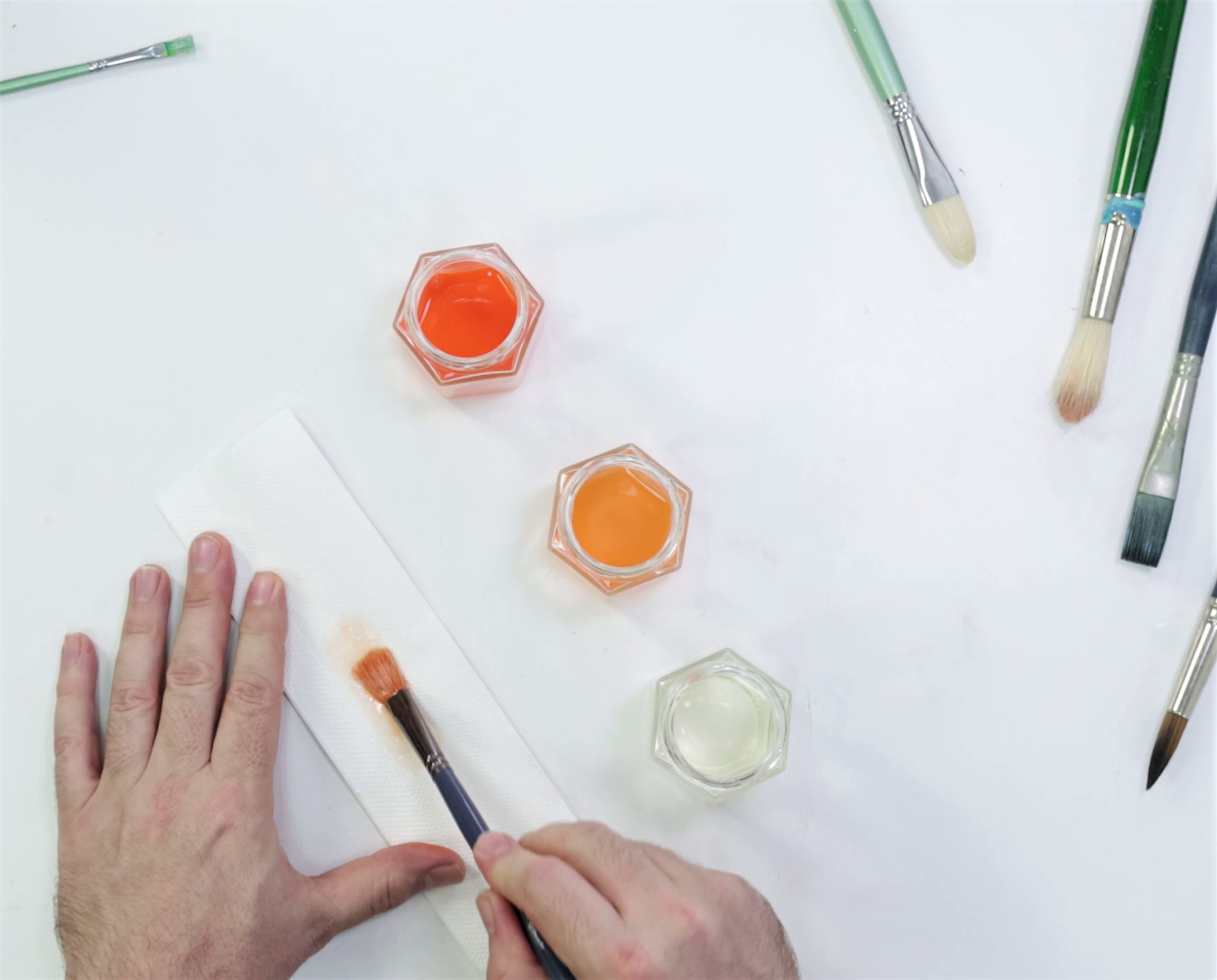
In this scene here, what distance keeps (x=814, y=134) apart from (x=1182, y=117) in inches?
16.8

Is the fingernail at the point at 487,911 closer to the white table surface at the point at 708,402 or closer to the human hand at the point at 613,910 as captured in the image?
the human hand at the point at 613,910

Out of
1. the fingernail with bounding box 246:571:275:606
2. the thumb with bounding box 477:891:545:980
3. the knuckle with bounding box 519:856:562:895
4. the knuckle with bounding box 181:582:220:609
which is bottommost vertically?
the thumb with bounding box 477:891:545:980

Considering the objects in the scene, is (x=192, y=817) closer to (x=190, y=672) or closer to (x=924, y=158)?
(x=190, y=672)

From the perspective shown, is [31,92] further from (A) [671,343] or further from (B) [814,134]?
(B) [814,134]

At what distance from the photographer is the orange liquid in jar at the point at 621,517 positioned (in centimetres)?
92

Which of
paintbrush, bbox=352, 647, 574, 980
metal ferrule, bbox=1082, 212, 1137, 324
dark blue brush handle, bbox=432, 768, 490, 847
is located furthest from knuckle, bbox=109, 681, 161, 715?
metal ferrule, bbox=1082, 212, 1137, 324

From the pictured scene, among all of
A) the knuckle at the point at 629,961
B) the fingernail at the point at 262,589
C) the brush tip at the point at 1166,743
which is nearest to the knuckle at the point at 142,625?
the fingernail at the point at 262,589

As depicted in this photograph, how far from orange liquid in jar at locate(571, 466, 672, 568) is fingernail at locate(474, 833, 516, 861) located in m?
0.28

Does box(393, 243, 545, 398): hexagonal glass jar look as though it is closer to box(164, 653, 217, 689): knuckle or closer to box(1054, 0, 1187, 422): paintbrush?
box(164, 653, 217, 689): knuckle

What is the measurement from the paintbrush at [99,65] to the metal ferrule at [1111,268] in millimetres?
1035

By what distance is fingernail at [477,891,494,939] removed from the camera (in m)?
0.75

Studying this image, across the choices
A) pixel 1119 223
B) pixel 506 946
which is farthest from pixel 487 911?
pixel 1119 223

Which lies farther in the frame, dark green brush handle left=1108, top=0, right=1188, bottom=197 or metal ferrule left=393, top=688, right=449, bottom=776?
dark green brush handle left=1108, top=0, right=1188, bottom=197

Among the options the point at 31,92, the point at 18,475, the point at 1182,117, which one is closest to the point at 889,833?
the point at 1182,117
